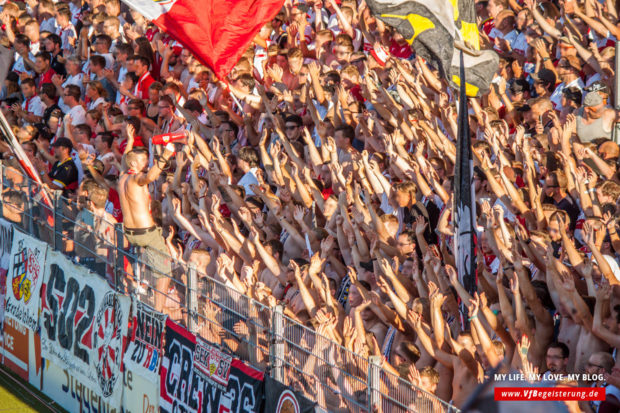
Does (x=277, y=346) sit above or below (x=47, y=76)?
above

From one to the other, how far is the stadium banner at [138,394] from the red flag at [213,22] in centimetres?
351

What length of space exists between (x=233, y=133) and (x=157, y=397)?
163 inches

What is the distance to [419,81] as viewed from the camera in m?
10.7

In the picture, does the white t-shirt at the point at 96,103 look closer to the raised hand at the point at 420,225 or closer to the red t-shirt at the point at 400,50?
the red t-shirt at the point at 400,50

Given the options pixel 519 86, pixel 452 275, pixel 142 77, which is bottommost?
pixel 142 77

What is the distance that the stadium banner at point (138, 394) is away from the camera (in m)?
8.40

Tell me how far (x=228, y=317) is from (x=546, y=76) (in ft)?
13.4

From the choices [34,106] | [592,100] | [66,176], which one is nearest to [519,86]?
[592,100]

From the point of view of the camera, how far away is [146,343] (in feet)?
28.1

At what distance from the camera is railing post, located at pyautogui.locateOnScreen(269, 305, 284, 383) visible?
7.21 m

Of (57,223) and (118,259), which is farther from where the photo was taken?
(57,223)

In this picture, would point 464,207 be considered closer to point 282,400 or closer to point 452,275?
point 452,275

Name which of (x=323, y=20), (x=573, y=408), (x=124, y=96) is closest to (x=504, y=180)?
(x=573, y=408)

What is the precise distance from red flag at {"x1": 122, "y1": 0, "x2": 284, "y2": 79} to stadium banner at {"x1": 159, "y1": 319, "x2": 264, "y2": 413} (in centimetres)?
345
